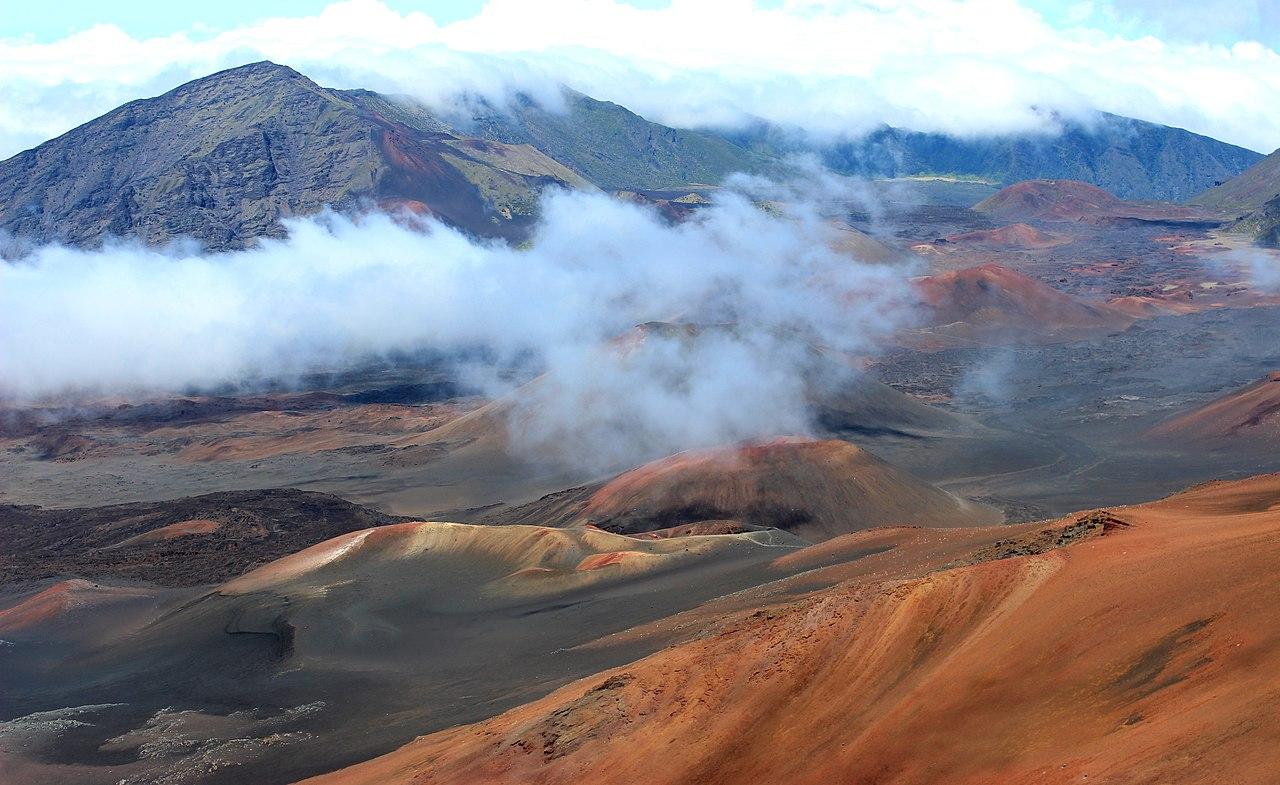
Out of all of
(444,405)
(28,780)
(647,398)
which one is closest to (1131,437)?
(647,398)

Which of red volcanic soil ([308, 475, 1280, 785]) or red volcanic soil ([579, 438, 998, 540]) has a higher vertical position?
red volcanic soil ([308, 475, 1280, 785])

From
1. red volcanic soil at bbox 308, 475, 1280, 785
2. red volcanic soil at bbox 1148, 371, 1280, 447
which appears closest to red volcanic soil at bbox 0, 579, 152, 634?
red volcanic soil at bbox 308, 475, 1280, 785

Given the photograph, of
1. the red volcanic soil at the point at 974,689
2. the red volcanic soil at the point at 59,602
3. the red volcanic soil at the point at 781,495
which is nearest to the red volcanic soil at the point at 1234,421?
the red volcanic soil at the point at 781,495

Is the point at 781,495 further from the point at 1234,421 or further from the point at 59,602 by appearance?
the point at 59,602

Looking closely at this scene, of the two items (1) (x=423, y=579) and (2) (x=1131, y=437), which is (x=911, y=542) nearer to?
(1) (x=423, y=579)

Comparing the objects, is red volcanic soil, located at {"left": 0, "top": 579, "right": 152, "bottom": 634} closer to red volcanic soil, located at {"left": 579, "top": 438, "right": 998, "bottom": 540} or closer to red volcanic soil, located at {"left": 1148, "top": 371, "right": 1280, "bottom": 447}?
red volcanic soil, located at {"left": 579, "top": 438, "right": 998, "bottom": 540}

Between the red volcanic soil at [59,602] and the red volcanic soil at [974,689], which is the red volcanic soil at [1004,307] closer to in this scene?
the red volcanic soil at [59,602]
